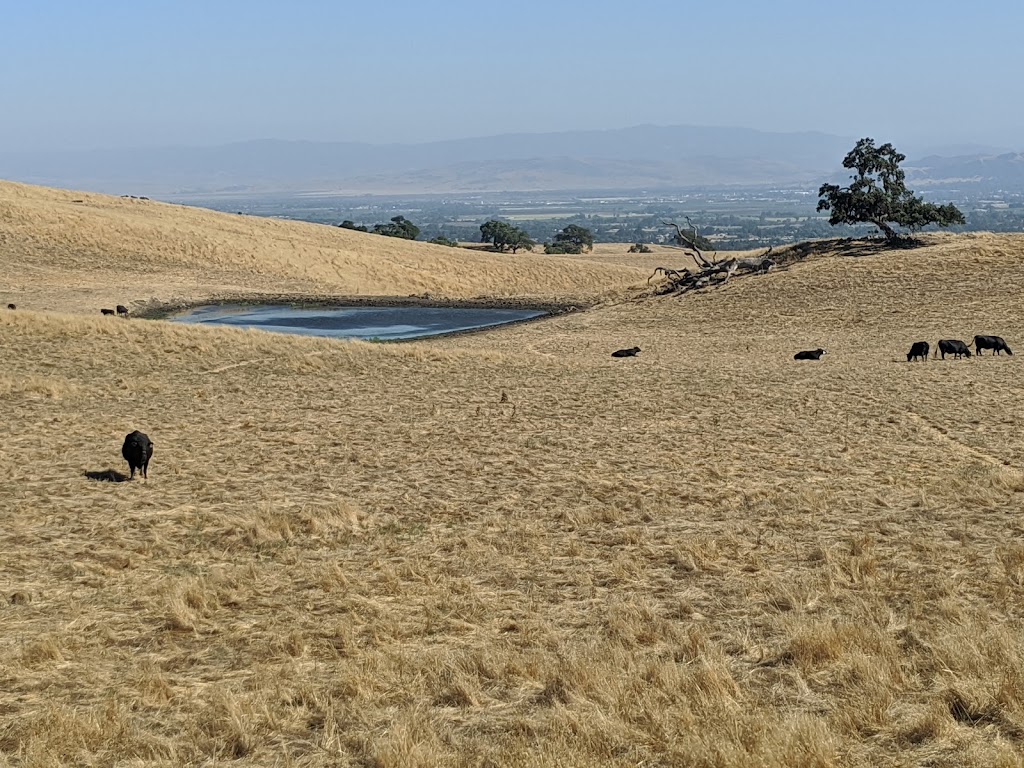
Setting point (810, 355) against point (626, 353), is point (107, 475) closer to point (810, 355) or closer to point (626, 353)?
point (626, 353)

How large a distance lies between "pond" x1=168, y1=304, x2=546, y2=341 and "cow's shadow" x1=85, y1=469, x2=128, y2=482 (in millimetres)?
26402

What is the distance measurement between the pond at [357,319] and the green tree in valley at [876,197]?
673 inches

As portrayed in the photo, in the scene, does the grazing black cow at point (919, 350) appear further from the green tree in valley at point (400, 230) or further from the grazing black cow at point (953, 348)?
the green tree in valley at point (400, 230)

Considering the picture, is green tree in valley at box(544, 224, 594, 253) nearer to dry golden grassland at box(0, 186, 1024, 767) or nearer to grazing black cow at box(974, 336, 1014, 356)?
grazing black cow at box(974, 336, 1014, 356)

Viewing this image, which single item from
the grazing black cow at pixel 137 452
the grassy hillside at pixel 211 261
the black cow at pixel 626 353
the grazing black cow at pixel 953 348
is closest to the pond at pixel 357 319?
the grassy hillside at pixel 211 261

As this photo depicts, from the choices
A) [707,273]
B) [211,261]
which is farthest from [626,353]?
[211,261]

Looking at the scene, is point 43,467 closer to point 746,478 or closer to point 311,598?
point 311,598

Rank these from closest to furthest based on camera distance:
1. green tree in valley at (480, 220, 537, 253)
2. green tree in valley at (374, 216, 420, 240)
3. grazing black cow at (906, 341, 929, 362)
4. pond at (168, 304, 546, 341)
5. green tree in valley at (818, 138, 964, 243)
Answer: grazing black cow at (906, 341, 929, 362), pond at (168, 304, 546, 341), green tree in valley at (818, 138, 964, 243), green tree in valley at (480, 220, 537, 253), green tree in valley at (374, 216, 420, 240)

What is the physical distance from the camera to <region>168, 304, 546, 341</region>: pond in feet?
153

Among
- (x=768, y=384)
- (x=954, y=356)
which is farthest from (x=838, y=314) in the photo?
(x=768, y=384)

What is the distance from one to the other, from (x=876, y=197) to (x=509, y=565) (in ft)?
159

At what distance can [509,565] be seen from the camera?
12367mm

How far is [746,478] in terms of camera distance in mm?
16875

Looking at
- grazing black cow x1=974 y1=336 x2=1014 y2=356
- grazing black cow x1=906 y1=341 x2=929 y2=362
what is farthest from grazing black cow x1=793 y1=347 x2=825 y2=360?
grazing black cow x1=974 y1=336 x2=1014 y2=356
